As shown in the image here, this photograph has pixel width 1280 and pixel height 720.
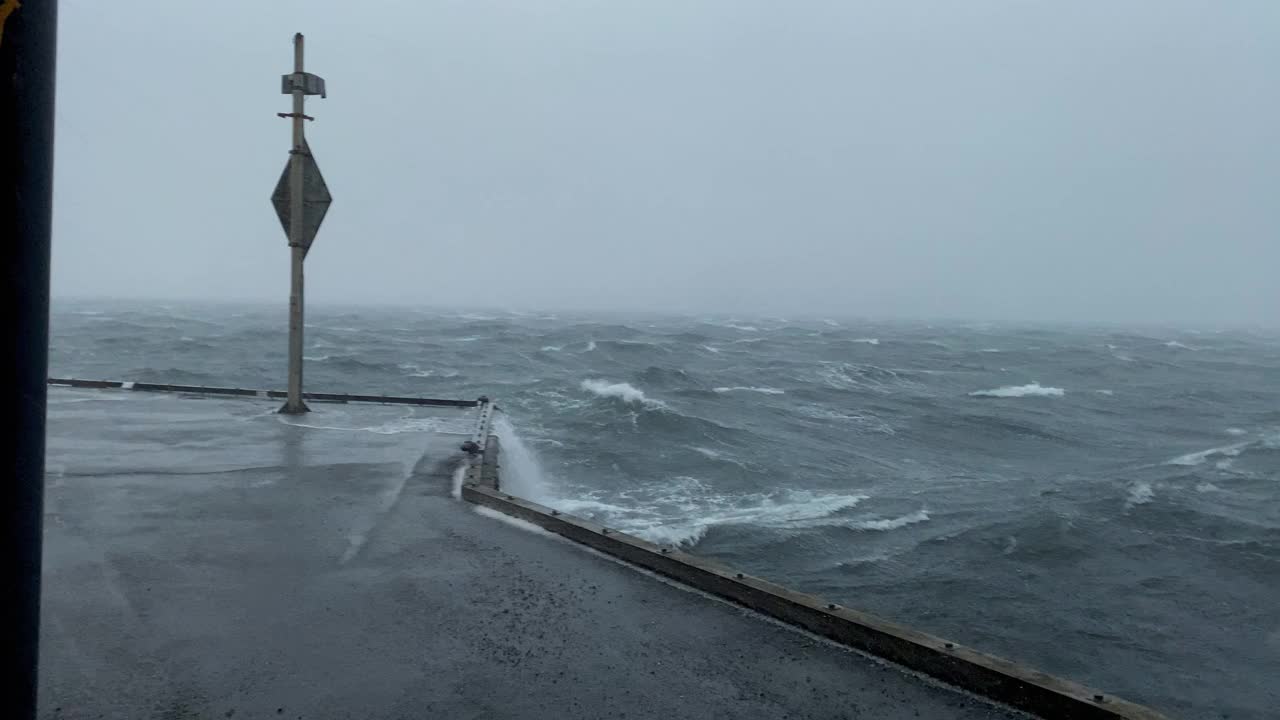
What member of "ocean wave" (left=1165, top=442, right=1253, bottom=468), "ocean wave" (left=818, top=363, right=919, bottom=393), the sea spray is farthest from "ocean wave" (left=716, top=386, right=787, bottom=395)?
the sea spray

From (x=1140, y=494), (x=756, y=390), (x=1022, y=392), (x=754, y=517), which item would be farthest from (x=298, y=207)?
(x=1022, y=392)

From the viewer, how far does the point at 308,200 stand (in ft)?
32.9

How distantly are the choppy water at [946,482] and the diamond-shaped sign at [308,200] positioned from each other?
385 centimetres

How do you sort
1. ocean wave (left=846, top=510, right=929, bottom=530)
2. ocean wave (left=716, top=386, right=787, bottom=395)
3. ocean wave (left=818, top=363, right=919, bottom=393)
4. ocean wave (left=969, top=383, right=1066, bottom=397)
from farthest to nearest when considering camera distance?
ocean wave (left=818, top=363, right=919, bottom=393)
ocean wave (left=969, top=383, right=1066, bottom=397)
ocean wave (left=716, top=386, right=787, bottom=395)
ocean wave (left=846, top=510, right=929, bottom=530)

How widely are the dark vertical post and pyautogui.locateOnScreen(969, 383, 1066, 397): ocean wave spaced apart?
32.4 m

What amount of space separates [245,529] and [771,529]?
25.5 ft

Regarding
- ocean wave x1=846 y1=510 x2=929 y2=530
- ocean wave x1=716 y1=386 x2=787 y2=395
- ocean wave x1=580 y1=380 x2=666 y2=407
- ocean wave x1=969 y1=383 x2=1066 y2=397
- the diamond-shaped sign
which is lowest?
ocean wave x1=846 y1=510 x2=929 y2=530

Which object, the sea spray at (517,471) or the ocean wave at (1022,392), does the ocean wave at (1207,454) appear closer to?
the ocean wave at (1022,392)

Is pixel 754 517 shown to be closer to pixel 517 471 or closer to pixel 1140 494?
pixel 517 471

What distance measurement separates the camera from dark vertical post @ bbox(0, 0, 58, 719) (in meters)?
1.29

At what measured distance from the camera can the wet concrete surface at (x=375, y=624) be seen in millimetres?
3438

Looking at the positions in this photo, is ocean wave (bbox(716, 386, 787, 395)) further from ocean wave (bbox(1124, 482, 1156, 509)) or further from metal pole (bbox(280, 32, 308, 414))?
metal pole (bbox(280, 32, 308, 414))

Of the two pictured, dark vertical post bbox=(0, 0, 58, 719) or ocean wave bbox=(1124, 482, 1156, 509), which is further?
ocean wave bbox=(1124, 482, 1156, 509)

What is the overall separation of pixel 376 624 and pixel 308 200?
7246mm
